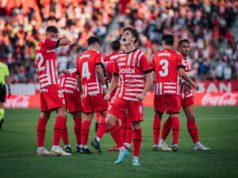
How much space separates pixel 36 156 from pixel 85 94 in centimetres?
175

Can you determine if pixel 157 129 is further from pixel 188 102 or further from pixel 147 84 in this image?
pixel 147 84

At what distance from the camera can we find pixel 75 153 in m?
13.0

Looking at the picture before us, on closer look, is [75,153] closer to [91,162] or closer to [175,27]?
[91,162]

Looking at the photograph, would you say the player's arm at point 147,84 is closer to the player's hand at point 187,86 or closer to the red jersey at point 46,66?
the red jersey at point 46,66

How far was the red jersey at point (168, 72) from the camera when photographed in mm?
13469

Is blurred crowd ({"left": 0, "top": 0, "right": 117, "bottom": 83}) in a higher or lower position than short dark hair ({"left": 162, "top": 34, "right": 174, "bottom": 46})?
higher

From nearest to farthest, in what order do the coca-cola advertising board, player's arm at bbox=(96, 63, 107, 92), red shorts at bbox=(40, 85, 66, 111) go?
red shorts at bbox=(40, 85, 66, 111) < player's arm at bbox=(96, 63, 107, 92) < the coca-cola advertising board

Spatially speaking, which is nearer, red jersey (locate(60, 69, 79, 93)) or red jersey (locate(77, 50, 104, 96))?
red jersey (locate(77, 50, 104, 96))

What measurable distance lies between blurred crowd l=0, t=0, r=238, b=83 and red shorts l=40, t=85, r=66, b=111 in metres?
20.2

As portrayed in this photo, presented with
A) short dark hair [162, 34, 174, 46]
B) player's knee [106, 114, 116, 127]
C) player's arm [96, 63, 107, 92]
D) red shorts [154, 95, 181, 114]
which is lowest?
player's knee [106, 114, 116, 127]

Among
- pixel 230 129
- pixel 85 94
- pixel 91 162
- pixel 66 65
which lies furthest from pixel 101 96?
pixel 66 65

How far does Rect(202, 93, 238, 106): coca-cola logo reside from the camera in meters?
31.5

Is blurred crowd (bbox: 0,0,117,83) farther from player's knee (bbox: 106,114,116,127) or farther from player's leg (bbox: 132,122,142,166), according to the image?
player's leg (bbox: 132,122,142,166)

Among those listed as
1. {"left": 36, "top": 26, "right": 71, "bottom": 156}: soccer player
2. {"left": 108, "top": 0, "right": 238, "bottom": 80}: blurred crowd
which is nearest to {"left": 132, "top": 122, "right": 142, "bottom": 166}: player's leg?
{"left": 36, "top": 26, "right": 71, "bottom": 156}: soccer player
